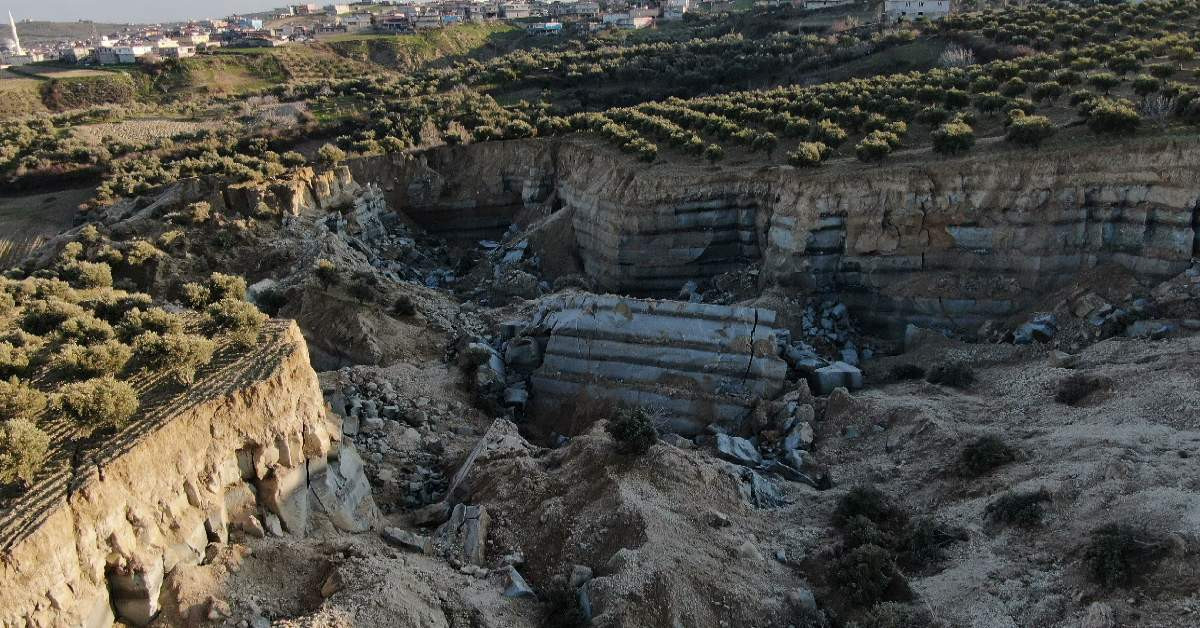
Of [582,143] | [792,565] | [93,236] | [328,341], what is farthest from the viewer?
[582,143]

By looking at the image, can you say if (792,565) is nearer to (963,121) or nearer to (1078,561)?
(1078,561)

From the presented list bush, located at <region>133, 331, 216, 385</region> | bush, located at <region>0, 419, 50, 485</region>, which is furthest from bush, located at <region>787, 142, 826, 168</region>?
bush, located at <region>0, 419, 50, 485</region>

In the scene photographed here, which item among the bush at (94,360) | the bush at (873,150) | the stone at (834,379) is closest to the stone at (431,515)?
the bush at (94,360)

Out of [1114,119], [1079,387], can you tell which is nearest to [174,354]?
[1079,387]

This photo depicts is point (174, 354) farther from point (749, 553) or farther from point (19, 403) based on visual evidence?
point (749, 553)

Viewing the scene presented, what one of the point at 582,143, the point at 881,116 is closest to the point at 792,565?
the point at 881,116

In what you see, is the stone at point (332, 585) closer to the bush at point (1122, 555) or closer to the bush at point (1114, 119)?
the bush at point (1122, 555)

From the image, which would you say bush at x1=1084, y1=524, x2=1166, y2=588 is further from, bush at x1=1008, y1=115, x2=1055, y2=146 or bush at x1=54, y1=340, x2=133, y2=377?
bush at x1=1008, y1=115, x2=1055, y2=146
